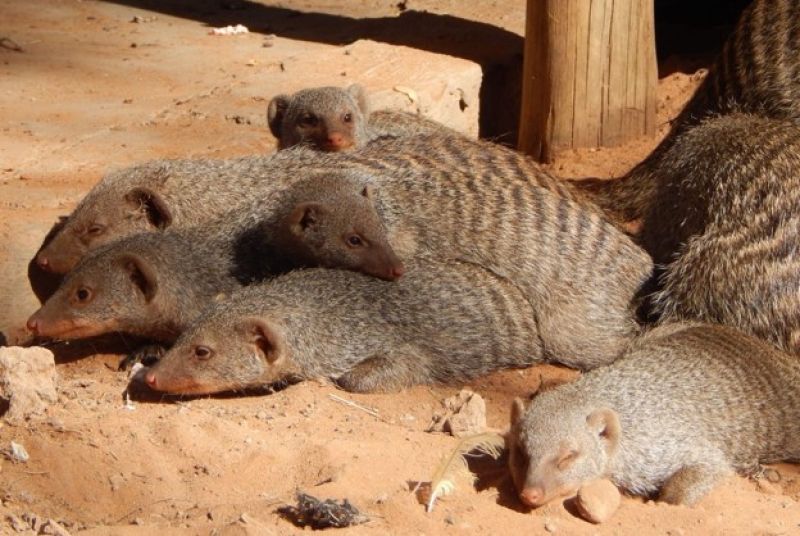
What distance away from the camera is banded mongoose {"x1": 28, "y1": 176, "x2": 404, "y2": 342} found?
12.4 feet

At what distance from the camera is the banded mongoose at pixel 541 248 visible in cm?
404

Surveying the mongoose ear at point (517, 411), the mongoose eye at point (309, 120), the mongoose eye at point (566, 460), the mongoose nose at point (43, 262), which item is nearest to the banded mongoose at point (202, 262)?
the mongoose nose at point (43, 262)

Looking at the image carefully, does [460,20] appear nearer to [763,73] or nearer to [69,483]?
[763,73]

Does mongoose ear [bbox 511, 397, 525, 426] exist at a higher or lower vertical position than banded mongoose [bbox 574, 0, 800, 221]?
lower

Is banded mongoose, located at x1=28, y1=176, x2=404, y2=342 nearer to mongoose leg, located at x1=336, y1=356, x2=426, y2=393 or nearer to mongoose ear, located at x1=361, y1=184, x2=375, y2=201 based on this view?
mongoose ear, located at x1=361, y1=184, x2=375, y2=201

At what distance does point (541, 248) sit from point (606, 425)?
3.60 ft

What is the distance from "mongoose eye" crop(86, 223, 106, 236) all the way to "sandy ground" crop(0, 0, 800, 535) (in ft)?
0.93

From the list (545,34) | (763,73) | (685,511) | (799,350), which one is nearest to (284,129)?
(545,34)

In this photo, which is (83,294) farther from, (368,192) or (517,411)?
(517,411)

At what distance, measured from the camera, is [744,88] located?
462 centimetres

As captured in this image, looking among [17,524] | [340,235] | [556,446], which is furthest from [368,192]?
[17,524]

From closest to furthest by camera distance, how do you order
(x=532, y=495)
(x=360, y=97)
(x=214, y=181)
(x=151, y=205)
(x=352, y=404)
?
(x=532, y=495) < (x=352, y=404) < (x=151, y=205) < (x=214, y=181) < (x=360, y=97)

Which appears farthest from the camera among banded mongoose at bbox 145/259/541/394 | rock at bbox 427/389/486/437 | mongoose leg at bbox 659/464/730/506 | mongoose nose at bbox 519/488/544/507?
banded mongoose at bbox 145/259/541/394

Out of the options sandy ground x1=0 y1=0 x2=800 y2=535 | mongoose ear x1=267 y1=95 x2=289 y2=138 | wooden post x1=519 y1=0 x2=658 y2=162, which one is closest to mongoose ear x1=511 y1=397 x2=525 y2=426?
sandy ground x1=0 y1=0 x2=800 y2=535
